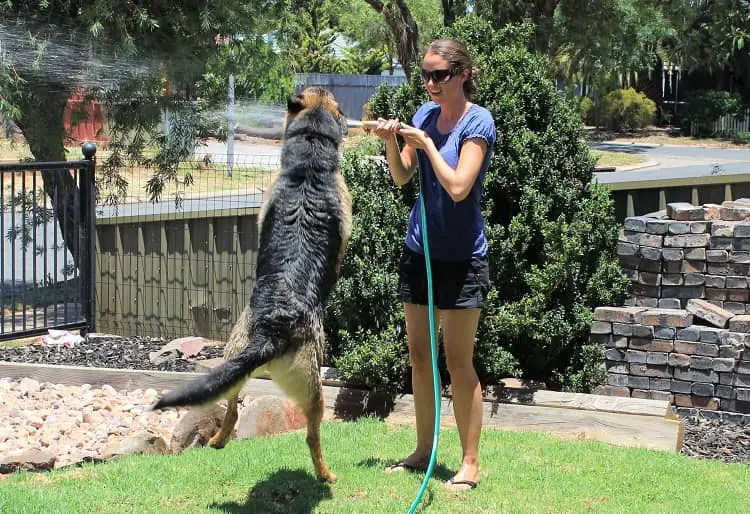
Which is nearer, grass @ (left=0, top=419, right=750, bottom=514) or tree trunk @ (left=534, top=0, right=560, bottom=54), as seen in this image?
grass @ (left=0, top=419, right=750, bottom=514)

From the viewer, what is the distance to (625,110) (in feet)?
127

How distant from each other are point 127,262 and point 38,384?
9.04ft

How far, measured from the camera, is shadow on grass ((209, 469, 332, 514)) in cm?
447

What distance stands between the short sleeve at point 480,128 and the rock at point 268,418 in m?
2.45

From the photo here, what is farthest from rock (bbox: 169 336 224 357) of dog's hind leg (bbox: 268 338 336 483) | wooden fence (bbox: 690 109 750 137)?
wooden fence (bbox: 690 109 750 137)

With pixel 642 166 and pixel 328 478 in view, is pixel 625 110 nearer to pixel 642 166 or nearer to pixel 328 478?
pixel 642 166

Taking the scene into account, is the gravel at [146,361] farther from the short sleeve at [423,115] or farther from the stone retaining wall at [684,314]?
the short sleeve at [423,115]

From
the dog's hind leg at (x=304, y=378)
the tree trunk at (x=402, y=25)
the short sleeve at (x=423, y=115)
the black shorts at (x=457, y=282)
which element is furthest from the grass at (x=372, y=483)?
the tree trunk at (x=402, y=25)

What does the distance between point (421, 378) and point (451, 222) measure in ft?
3.03

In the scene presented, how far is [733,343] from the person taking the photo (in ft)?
21.4

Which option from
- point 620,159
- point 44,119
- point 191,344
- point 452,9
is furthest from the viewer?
point 620,159

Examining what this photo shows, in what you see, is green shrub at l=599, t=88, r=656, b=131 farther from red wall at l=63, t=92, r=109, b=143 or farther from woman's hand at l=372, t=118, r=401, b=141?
woman's hand at l=372, t=118, r=401, b=141

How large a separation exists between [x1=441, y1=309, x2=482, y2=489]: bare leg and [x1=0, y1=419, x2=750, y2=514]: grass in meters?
0.18

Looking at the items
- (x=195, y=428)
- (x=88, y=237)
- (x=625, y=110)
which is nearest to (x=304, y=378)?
(x=195, y=428)
